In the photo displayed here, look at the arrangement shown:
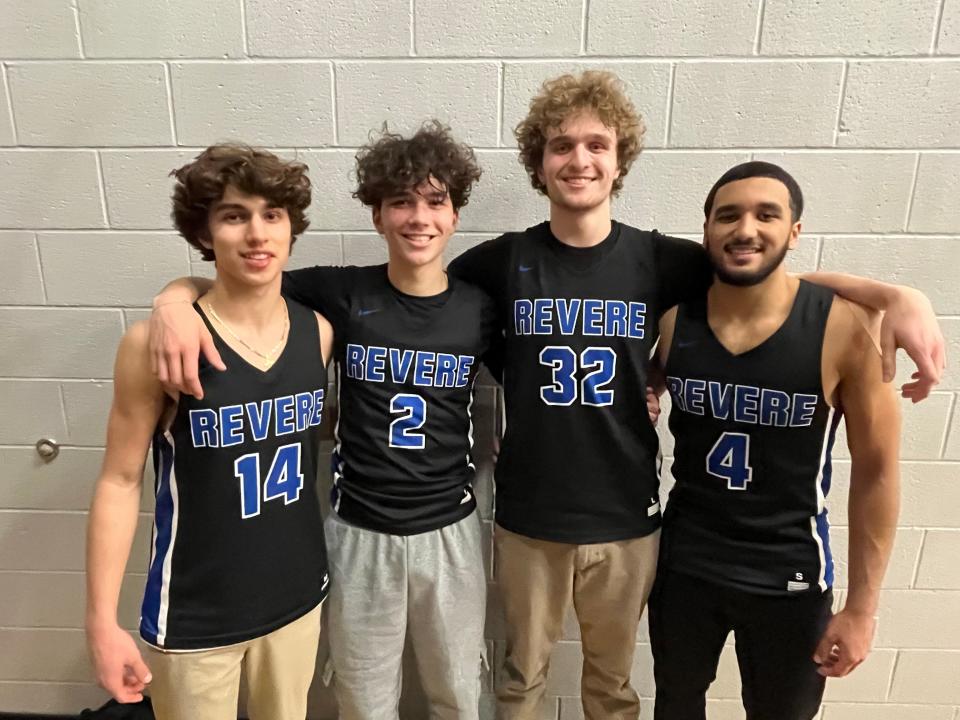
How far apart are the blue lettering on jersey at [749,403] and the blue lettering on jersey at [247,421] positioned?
0.72m

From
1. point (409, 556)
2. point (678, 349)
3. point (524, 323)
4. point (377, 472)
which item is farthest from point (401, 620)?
point (678, 349)

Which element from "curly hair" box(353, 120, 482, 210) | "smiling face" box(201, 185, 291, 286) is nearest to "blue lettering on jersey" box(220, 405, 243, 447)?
"smiling face" box(201, 185, 291, 286)

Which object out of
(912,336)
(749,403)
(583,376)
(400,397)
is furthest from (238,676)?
(912,336)

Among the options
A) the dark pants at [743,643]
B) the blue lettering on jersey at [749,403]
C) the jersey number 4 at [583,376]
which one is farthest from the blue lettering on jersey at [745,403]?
the dark pants at [743,643]

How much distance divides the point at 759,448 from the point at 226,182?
1059mm

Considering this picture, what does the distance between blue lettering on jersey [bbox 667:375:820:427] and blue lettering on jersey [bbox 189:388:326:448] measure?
720 mm

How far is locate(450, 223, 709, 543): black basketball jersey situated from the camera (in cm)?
130

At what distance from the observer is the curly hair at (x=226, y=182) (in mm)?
1136

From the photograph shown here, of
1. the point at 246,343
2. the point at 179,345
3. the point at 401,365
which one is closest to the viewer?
the point at 179,345

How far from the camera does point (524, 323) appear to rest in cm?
132

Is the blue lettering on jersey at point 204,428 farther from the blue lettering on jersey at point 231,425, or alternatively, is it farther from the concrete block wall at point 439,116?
the concrete block wall at point 439,116

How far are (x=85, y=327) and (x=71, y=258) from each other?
0.53ft

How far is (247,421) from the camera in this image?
3.81 ft

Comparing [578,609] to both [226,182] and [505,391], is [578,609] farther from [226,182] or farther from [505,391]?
[226,182]
